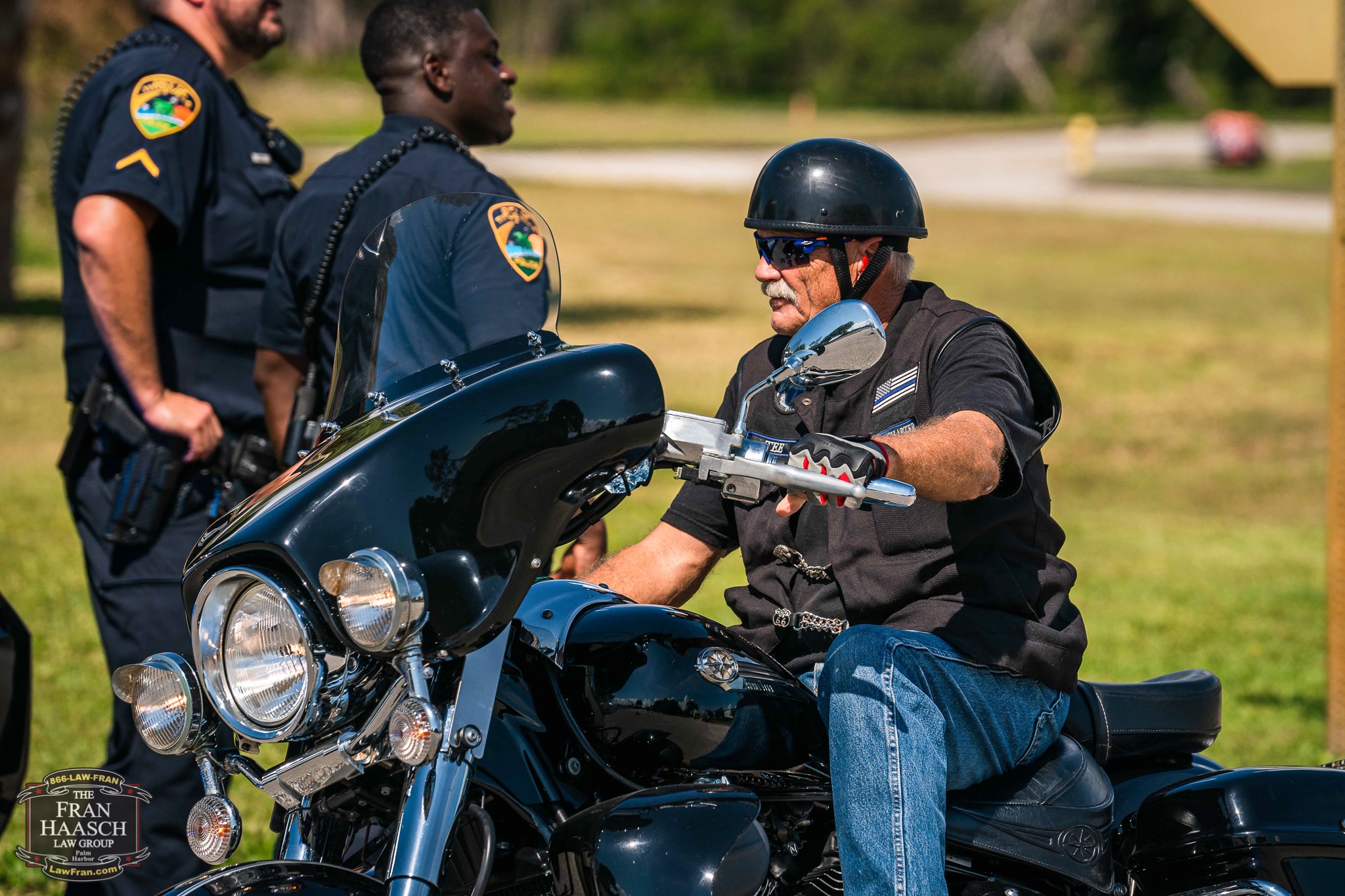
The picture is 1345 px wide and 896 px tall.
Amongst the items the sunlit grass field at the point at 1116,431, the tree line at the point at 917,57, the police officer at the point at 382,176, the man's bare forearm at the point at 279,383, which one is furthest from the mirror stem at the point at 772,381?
the tree line at the point at 917,57

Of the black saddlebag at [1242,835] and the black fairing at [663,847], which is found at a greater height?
the black fairing at [663,847]

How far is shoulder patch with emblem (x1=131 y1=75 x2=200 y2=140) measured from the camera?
3744mm

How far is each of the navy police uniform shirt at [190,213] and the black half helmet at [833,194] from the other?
1744mm

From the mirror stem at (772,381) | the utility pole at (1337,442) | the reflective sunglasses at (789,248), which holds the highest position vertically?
the reflective sunglasses at (789,248)

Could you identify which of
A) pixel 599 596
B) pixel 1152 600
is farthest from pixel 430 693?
pixel 1152 600

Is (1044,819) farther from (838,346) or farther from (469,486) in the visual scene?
(469,486)

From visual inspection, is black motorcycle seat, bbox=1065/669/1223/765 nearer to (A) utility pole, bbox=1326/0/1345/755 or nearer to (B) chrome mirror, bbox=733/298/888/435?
(B) chrome mirror, bbox=733/298/888/435

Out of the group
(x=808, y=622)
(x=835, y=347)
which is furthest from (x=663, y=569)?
(x=835, y=347)

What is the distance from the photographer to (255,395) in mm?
3902

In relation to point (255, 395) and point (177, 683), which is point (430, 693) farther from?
point (255, 395)

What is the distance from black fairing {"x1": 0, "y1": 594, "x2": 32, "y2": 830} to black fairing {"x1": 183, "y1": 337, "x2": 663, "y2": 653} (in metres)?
1.37

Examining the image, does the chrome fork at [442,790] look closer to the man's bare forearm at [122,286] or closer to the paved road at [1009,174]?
the man's bare forearm at [122,286]

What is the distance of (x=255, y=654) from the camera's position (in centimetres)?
188

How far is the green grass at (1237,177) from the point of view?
3453 cm
